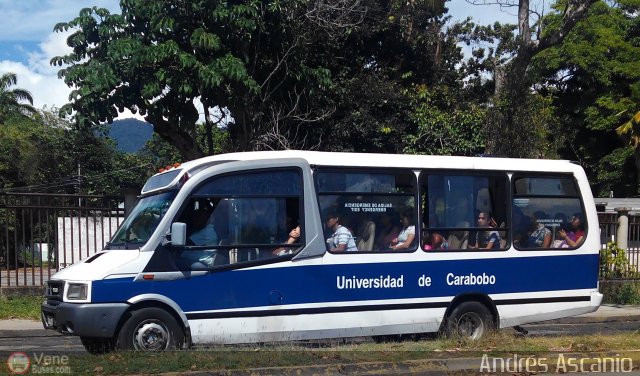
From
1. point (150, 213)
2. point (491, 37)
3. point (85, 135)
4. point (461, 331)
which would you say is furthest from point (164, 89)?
point (85, 135)

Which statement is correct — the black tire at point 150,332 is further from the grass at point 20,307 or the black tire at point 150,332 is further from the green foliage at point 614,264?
the green foliage at point 614,264

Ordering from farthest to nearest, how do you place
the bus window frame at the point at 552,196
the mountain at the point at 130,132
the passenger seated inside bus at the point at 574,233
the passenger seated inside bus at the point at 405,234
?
the mountain at the point at 130,132, the passenger seated inside bus at the point at 574,233, the bus window frame at the point at 552,196, the passenger seated inside bus at the point at 405,234

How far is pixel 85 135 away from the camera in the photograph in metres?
38.8

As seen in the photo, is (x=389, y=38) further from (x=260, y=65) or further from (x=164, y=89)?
(x=164, y=89)

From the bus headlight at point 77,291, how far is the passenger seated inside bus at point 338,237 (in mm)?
3126

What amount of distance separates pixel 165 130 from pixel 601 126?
2383cm

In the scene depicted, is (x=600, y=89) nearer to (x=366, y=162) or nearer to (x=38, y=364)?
(x=366, y=162)

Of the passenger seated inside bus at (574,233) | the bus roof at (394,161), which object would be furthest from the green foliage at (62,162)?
the passenger seated inside bus at (574,233)

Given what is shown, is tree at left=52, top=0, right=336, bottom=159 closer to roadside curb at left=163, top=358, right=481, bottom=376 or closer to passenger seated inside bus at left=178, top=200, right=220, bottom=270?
passenger seated inside bus at left=178, top=200, right=220, bottom=270

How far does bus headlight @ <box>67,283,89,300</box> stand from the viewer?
28.8 feet

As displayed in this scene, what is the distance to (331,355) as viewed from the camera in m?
8.06

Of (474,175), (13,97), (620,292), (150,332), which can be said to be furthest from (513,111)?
(13,97)

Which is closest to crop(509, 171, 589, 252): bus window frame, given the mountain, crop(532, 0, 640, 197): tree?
crop(532, 0, 640, 197): tree

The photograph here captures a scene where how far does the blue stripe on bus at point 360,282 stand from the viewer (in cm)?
910
